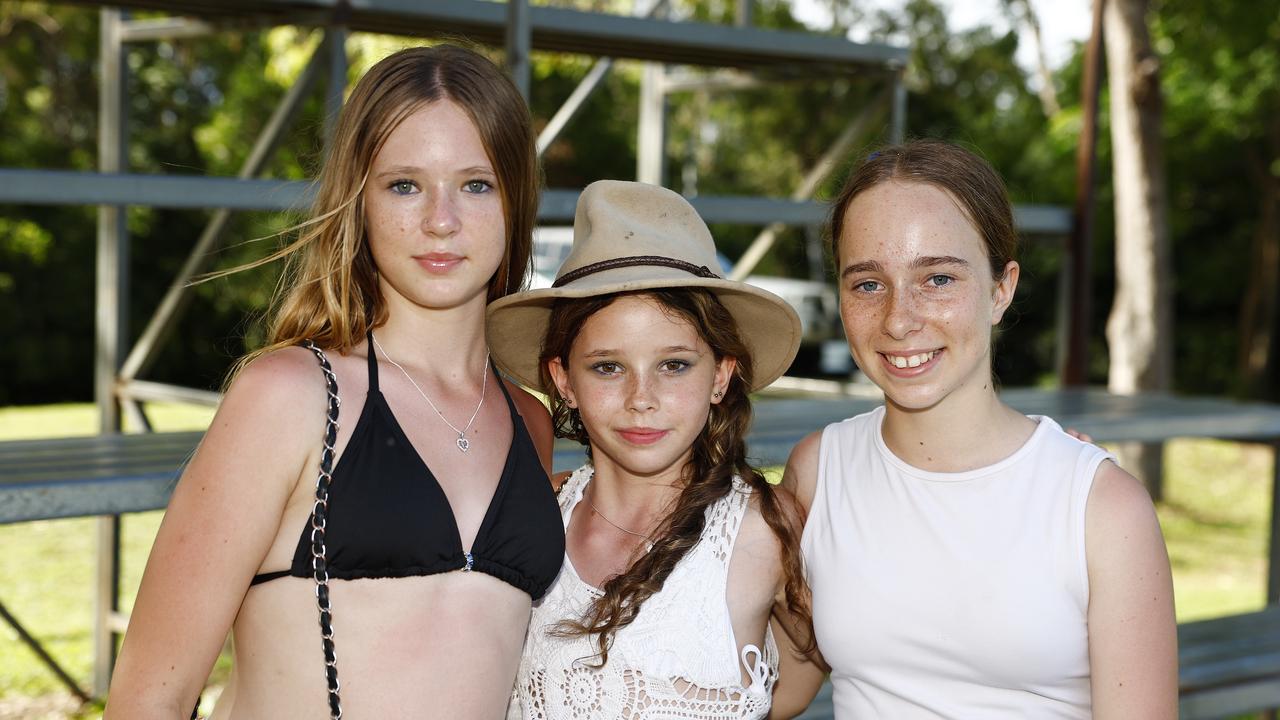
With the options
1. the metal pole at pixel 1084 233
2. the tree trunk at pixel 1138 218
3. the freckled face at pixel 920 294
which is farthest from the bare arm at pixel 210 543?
the tree trunk at pixel 1138 218

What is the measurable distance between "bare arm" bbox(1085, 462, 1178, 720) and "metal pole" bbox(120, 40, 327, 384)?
2830 millimetres

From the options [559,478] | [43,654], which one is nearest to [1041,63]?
[43,654]

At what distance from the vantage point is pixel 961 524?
205cm

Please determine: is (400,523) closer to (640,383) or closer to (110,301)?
(640,383)

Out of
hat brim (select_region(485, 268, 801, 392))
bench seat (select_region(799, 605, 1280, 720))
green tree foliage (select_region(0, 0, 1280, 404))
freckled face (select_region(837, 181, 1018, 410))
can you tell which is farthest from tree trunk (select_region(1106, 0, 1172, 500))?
freckled face (select_region(837, 181, 1018, 410))

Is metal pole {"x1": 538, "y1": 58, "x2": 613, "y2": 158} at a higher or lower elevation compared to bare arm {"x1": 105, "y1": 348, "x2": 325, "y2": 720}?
higher

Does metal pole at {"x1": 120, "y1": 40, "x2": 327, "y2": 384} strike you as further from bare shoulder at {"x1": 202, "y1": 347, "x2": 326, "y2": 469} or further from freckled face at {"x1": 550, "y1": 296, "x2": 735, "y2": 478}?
bare shoulder at {"x1": 202, "y1": 347, "x2": 326, "y2": 469}

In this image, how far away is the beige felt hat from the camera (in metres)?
2.18

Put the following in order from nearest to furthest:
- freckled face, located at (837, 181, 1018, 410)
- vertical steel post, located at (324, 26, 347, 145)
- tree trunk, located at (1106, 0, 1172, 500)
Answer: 1. freckled face, located at (837, 181, 1018, 410)
2. vertical steel post, located at (324, 26, 347, 145)
3. tree trunk, located at (1106, 0, 1172, 500)

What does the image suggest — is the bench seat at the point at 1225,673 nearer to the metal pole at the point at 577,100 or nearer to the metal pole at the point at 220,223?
the metal pole at the point at 577,100

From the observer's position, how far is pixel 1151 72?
891cm

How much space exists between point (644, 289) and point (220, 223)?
9.57 ft

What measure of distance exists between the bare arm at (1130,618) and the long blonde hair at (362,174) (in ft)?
3.55

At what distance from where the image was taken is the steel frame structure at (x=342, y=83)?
3.21 metres
